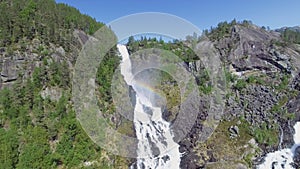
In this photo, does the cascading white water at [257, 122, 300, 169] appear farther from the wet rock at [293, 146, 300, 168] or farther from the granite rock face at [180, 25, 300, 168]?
the granite rock face at [180, 25, 300, 168]

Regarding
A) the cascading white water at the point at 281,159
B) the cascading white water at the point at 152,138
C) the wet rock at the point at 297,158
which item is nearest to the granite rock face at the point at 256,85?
the wet rock at the point at 297,158

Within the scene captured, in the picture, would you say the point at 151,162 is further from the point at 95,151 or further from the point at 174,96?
the point at 174,96

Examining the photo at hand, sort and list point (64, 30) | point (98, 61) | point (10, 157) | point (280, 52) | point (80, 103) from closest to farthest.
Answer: point (10, 157) → point (80, 103) → point (98, 61) → point (64, 30) → point (280, 52)

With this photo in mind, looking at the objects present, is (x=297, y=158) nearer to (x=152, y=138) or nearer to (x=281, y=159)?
(x=281, y=159)

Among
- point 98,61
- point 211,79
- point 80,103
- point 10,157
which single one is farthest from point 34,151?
point 211,79

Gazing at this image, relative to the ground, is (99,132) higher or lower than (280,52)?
lower

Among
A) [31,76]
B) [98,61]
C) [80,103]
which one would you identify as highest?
[98,61]
